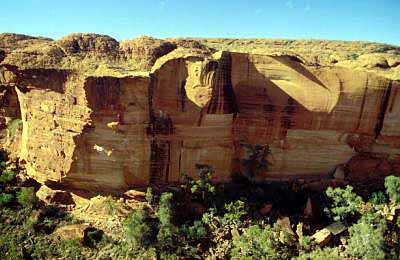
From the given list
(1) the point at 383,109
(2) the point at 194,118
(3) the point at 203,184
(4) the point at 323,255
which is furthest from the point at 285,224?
(1) the point at 383,109

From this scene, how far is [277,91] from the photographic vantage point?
20312 millimetres

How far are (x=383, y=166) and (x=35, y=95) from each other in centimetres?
2058

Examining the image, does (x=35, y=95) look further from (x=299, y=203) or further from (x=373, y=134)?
(x=373, y=134)

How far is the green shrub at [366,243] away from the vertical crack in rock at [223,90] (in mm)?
8881

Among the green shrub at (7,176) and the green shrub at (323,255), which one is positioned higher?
the green shrub at (7,176)

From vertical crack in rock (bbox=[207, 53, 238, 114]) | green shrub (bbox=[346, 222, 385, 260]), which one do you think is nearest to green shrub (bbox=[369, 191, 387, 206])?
green shrub (bbox=[346, 222, 385, 260])

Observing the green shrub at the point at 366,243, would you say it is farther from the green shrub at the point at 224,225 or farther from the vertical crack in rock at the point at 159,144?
the vertical crack in rock at the point at 159,144

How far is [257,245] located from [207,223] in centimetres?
301

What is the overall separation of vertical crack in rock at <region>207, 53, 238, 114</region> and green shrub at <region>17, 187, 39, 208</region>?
1027 centimetres

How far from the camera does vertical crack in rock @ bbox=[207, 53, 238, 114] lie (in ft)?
63.5

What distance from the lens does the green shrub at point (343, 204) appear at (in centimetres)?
1878

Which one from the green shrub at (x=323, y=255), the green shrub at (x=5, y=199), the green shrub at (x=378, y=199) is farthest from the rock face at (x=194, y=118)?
the green shrub at (x=323, y=255)

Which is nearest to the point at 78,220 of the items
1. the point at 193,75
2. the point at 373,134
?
the point at 193,75

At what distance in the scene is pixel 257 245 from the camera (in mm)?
17156
